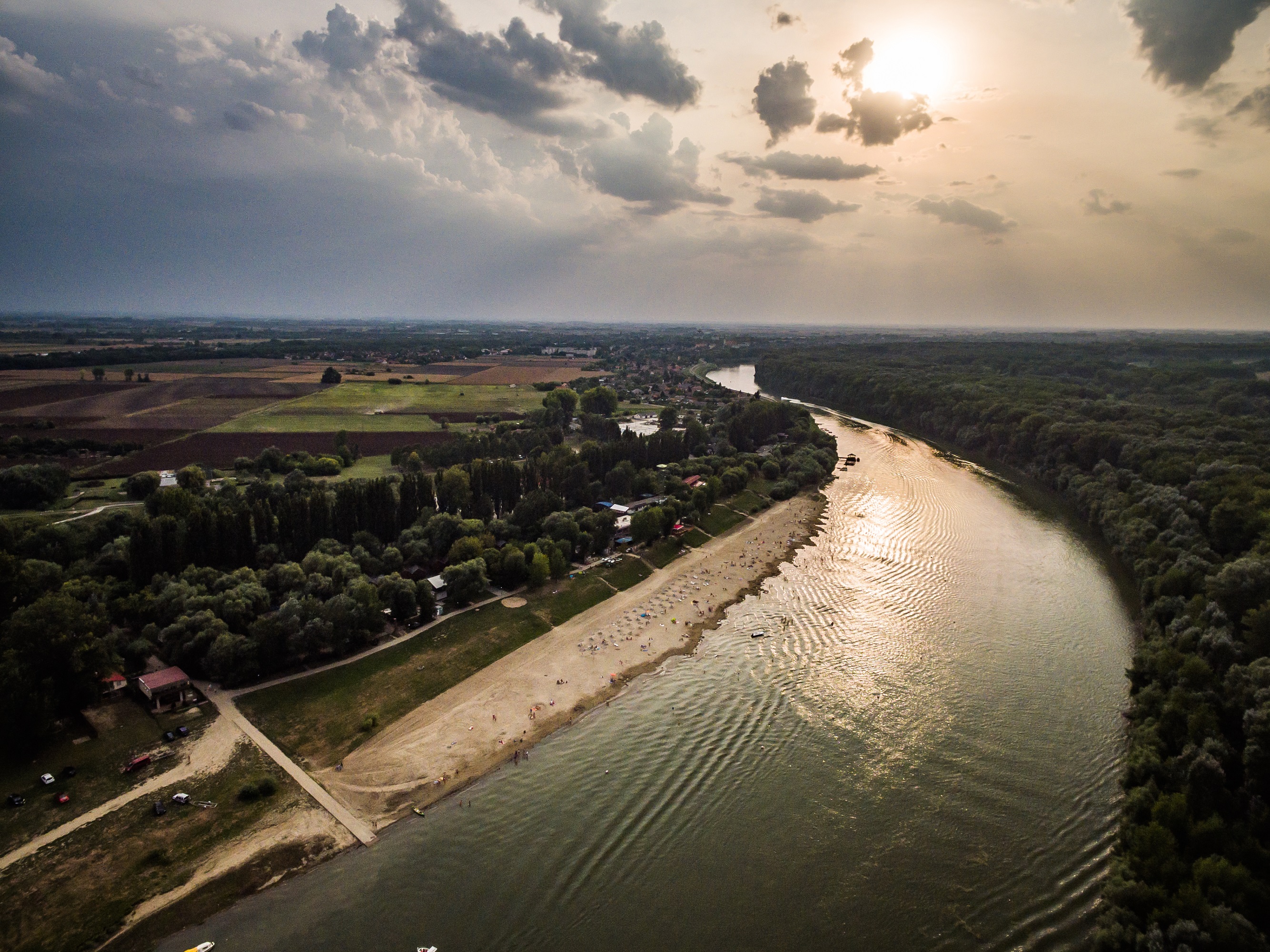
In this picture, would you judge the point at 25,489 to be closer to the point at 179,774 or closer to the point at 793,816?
the point at 179,774

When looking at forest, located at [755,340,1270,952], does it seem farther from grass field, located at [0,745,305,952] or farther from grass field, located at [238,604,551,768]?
grass field, located at [0,745,305,952]

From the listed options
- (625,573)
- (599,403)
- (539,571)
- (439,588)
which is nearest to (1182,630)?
(625,573)

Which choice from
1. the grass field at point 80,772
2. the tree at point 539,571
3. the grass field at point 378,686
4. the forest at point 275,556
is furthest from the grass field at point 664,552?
the grass field at point 80,772

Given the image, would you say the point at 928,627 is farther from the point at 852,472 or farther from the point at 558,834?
the point at 852,472

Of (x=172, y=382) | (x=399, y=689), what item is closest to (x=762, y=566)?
(x=399, y=689)

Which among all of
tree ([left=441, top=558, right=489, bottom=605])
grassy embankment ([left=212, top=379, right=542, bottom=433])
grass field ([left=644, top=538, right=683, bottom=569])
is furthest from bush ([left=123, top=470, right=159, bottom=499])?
grass field ([left=644, top=538, right=683, bottom=569])

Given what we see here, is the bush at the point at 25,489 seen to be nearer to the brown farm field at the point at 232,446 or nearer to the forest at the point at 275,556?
the forest at the point at 275,556
